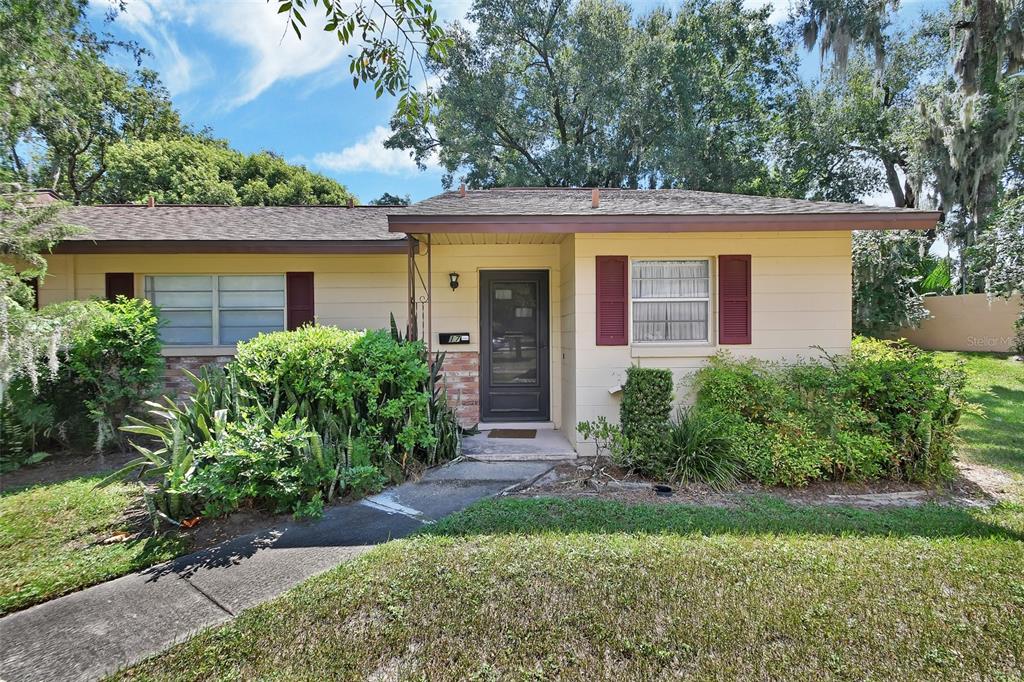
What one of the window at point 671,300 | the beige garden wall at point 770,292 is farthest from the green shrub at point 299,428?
the window at point 671,300

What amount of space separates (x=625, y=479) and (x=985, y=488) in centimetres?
340

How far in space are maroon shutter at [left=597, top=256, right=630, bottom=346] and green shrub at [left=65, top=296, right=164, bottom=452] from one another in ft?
17.3

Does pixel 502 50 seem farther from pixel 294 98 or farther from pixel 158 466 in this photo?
pixel 158 466

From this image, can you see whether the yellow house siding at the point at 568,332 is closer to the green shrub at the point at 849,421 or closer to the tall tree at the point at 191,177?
the green shrub at the point at 849,421

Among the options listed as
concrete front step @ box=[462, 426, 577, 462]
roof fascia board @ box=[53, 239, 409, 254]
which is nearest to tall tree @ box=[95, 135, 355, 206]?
roof fascia board @ box=[53, 239, 409, 254]

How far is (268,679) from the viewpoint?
82.1 inches

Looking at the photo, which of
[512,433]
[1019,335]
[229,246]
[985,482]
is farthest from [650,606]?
[1019,335]

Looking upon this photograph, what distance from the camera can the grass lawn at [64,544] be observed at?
2867 millimetres

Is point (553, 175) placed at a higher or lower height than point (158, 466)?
higher

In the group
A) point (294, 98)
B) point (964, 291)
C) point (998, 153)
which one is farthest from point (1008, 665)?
point (964, 291)

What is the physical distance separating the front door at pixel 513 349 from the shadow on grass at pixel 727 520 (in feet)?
9.89

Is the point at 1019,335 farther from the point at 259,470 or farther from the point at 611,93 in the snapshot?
the point at 259,470

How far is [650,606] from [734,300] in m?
4.15

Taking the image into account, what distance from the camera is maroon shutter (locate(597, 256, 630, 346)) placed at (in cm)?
560
